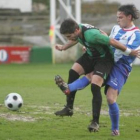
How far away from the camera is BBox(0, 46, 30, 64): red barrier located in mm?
30438

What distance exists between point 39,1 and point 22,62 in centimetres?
1766

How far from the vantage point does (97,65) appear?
8484 millimetres

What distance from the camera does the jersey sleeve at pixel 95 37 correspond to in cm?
805

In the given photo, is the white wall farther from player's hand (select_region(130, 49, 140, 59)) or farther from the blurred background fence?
player's hand (select_region(130, 49, 140, 59))

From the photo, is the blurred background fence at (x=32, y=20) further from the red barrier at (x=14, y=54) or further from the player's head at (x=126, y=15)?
the player's head at (x=126, y=15)

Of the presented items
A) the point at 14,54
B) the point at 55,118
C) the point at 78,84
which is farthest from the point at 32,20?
the point at 78,84

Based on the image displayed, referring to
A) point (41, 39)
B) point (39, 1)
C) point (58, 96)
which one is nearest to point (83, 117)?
point (58, 96)

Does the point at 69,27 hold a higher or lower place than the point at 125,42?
higher

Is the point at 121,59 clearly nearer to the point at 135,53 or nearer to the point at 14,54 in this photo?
the point at 135,53

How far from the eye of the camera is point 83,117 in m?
10.3

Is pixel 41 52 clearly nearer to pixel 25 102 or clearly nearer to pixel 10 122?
pixel 25 102

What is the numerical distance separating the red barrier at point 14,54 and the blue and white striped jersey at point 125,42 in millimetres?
22285

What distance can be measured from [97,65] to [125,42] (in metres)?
0.56

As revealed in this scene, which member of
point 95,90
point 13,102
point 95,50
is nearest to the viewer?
point 95,90
